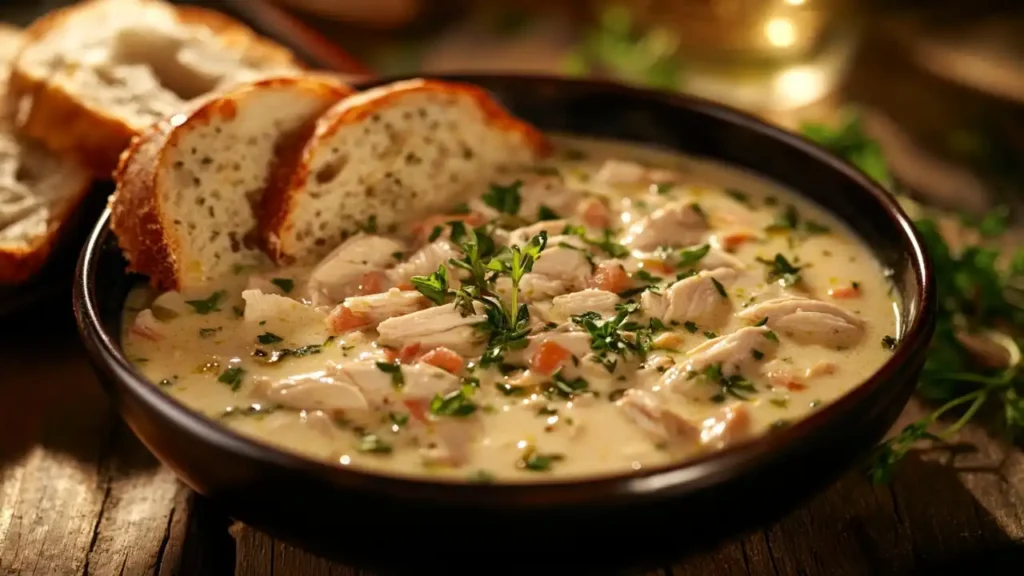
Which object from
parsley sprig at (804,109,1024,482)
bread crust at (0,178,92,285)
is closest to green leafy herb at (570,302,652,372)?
parsley sprig at (804,109,1024,482)

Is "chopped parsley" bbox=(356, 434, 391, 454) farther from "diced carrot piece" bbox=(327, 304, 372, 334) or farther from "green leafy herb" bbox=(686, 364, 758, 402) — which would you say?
"green leafy herb" bbox=(686, 364, 758, 402)

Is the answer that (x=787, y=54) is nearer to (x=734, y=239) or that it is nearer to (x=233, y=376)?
(x=734, y=239)

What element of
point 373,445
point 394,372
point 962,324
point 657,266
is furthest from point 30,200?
point 962,324

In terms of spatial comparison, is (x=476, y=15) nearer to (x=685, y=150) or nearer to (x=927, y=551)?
(x=685, y=150)

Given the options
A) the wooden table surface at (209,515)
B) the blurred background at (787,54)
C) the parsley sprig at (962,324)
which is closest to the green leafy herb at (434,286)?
the wooden table surface at (209,515)

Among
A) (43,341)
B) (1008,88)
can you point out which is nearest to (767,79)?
(1008,88)

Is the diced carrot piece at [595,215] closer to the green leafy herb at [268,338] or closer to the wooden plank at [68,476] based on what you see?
the green leafy herb at [268,338]
